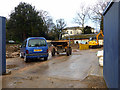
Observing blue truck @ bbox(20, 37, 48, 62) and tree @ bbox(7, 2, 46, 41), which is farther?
tree @ bbox(7, 2, 46, 41)

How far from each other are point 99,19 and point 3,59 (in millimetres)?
36999

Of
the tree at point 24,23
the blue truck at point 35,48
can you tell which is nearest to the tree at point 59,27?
the tree at point 24,23

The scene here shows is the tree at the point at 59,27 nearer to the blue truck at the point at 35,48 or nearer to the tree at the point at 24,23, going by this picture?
the tree at the point at 24,23

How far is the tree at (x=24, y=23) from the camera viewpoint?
134ft

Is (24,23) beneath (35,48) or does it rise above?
above

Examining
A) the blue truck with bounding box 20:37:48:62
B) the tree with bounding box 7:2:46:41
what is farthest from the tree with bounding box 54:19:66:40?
the blue truck with bounding box 20:37:48:62

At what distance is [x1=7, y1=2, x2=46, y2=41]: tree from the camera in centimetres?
4078

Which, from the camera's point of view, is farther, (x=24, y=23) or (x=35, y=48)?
(x=24, y=23)

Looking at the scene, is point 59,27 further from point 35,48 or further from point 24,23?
point 35,48

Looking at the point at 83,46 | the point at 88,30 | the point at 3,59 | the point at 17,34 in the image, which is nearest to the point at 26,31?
the point at 17,34

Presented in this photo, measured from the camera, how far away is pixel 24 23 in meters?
41.2

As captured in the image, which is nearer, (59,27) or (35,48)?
(35,48)

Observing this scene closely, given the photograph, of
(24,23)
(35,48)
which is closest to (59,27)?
(24,23)

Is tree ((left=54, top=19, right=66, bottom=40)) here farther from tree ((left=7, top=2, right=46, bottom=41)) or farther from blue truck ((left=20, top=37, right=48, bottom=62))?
blue truck ((left=20, top=37, right=48, bottom=62))
